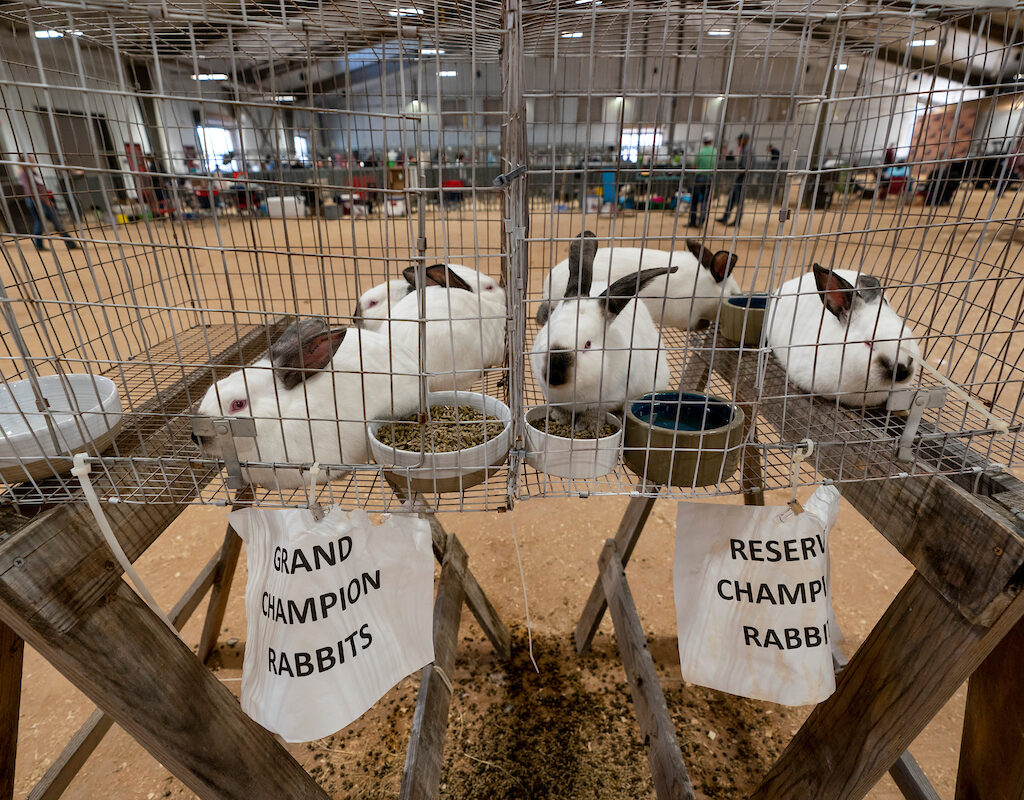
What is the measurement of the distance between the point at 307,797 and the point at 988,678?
4.11 feet

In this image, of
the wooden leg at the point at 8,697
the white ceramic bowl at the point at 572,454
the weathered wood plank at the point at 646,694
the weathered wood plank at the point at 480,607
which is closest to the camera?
the white ceramic bowl at the point at 572,454

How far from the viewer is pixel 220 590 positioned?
1835 mm

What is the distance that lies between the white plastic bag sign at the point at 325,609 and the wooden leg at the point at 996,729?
0.98m

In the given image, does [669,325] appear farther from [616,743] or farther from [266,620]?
[266,620]

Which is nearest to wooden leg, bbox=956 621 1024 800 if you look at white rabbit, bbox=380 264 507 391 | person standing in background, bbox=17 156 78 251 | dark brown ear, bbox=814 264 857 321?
dark brown ear, bbox=814 264 857 321

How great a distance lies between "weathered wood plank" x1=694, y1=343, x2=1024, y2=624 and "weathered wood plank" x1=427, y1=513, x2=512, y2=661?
964 mm

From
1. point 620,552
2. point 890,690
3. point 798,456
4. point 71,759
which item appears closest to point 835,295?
point 798,456

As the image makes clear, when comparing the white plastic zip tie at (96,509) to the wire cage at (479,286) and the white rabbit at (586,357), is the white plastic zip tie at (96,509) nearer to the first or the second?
the wire cage at (479,286)

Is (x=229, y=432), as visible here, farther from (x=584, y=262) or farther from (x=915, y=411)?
(x=915, y=411)

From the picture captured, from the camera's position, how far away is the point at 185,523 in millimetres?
2521

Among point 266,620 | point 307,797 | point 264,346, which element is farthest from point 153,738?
point 264,346

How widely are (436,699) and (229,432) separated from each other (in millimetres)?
859

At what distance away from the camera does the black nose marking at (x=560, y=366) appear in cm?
112

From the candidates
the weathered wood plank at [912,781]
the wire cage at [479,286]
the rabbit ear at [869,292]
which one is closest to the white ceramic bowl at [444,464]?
the wire cage at [479,286]
